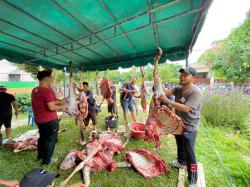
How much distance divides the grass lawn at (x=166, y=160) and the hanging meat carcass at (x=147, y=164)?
11cm

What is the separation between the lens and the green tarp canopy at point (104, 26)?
101 inches

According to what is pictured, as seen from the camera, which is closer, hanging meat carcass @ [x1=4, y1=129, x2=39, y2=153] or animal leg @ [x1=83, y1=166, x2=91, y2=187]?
animal leg @ [x1=83, y1=166, x2=91, y2=187]

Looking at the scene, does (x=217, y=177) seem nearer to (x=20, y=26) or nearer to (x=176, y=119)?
(x=176, y=119)

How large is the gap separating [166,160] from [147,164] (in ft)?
1.82

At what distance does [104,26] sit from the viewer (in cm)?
338

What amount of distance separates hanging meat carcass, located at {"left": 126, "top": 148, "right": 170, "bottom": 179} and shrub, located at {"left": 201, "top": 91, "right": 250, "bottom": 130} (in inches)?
170

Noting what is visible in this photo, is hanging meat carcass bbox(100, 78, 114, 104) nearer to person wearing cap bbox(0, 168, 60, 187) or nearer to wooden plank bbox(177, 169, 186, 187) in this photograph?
wooden plank bbox(177, 169, 186, 187)

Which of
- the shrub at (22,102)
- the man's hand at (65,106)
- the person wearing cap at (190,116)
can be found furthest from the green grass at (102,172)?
the shrub at (22,102)

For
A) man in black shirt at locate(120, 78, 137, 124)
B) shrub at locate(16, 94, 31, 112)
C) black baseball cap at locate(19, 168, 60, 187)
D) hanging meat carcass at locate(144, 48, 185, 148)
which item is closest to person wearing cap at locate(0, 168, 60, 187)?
black baseball cap at locate(19, 168, 60, 187)

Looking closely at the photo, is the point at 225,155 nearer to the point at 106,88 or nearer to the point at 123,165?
the point at 123,165

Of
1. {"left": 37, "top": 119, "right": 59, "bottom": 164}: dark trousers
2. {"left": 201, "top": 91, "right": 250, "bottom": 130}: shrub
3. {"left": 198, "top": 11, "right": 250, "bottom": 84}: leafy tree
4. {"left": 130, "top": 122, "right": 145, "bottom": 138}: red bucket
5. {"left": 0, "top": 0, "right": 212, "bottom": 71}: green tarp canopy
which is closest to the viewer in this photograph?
{"left": 0, "top": 0, "right": 212, "bottom": 71}: green tarp canopy

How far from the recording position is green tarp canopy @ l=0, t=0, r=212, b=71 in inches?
101

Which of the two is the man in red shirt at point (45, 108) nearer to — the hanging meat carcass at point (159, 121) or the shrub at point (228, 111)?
the hanging meat carcass at point (159, 121)

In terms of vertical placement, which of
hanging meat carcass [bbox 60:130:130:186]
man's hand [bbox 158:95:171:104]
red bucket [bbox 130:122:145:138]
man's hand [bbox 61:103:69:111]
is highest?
man's hand [bbox 158:95:171:104]
